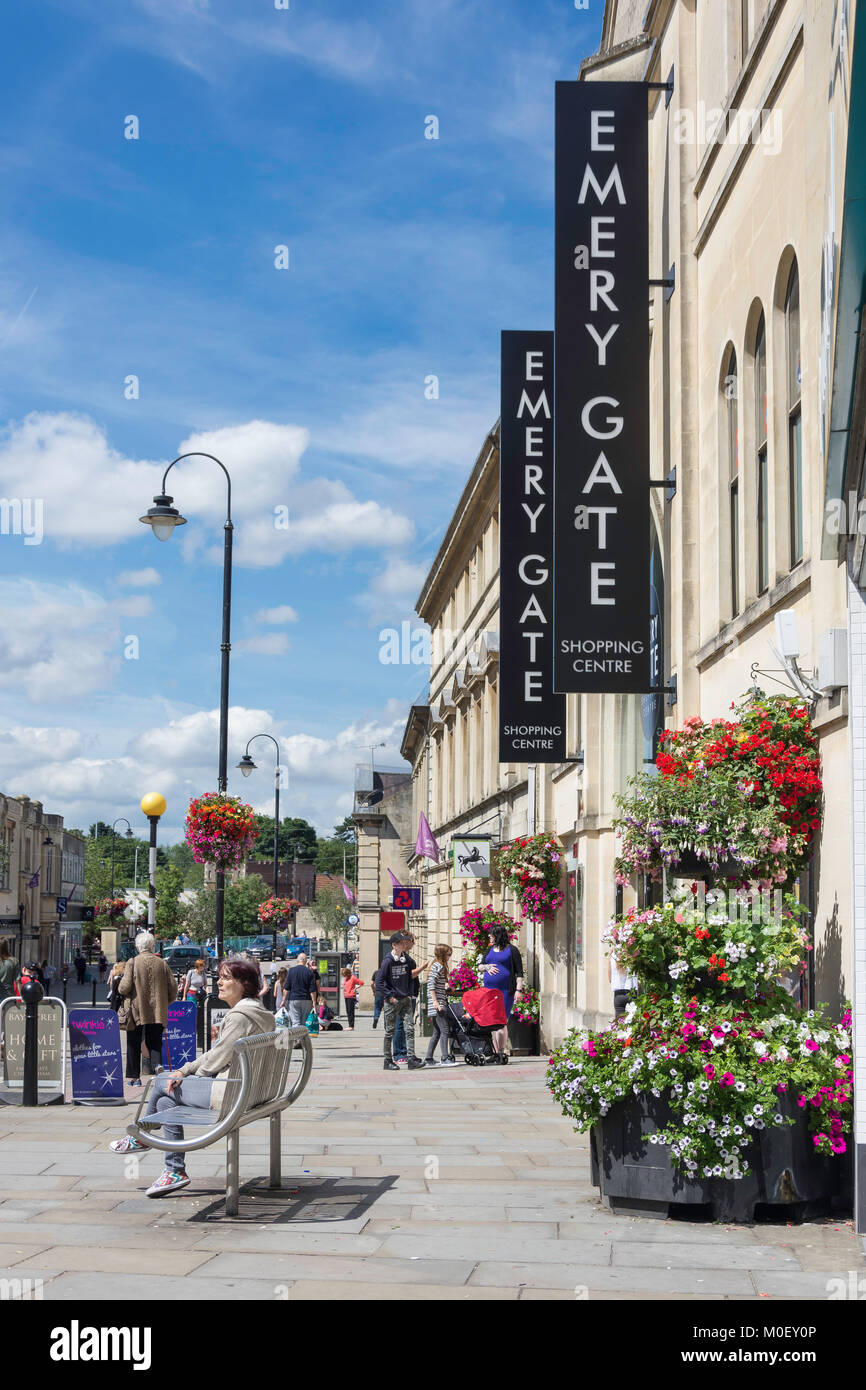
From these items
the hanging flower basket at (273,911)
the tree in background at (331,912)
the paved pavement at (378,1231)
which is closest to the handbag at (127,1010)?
the paved pavement at (378,1231)

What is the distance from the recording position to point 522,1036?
72.9 feet

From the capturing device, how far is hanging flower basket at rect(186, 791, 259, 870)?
68.6ft

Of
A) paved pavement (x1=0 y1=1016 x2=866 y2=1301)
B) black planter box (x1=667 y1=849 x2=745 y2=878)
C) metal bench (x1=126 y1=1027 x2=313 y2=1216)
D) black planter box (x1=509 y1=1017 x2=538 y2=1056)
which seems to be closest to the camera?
paved pavement (x1=0 y1=1016 x2=866 y2=1301)

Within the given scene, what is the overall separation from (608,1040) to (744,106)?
29.2ft

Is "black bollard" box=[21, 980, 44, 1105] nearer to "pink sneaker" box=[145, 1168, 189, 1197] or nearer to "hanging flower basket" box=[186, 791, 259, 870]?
"pink sneaker" box=[145, 1168, 189, 1197]

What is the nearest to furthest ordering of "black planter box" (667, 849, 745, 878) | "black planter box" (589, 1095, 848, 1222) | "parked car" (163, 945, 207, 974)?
"black planter box" (589, 1095, 848, 1222), "black planter box" (667, 849, 745, 878), "parked car" (163, 945, 207, 974)

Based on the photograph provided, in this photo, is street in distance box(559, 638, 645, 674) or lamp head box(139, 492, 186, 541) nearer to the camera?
street in distance box(559, 638, 645, 674)

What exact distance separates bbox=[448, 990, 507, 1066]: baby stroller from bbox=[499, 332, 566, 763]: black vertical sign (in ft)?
10.9

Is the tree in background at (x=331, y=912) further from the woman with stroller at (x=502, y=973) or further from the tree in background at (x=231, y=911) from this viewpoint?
the woman with stroller at (x=502, y=973)

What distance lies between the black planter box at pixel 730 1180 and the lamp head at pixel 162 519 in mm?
14178

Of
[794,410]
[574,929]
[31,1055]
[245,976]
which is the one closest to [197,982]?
[574,929]

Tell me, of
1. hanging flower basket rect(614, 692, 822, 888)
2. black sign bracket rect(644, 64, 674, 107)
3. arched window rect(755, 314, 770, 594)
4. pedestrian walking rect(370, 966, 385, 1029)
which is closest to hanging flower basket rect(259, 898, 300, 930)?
pedestrian walking rect(370, 966, 385, 1029)

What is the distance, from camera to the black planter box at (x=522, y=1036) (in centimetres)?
2216
